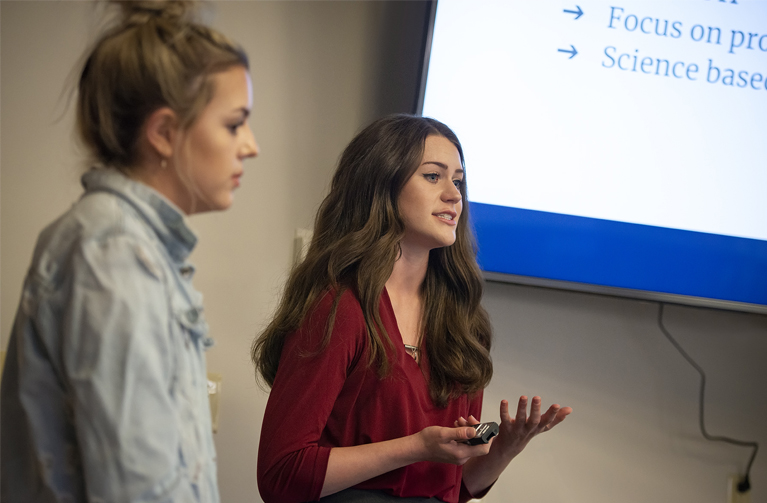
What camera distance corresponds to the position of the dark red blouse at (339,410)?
1.29m

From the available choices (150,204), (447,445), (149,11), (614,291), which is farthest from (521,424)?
(149,11)

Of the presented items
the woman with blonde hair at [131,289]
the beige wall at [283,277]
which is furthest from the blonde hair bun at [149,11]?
the beige wall at [283,277]

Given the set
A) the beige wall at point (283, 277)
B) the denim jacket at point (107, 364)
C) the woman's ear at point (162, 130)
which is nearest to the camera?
the denim jacket at point (107, 364)

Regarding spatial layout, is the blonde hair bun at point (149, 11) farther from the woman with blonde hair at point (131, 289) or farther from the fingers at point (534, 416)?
the fingers at point (534, 416)

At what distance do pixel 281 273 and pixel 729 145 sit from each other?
1.53 m

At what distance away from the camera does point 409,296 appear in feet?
5.35

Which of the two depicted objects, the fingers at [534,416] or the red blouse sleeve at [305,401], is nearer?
the red blouse sleeve at [305,401]

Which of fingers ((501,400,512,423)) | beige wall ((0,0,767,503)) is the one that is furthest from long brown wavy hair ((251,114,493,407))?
beige wall ((0,0,767,503))

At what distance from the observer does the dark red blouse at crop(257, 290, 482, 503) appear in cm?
129

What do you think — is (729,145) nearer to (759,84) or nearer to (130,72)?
(759,84)

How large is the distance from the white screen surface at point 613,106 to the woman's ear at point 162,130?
4.51ft

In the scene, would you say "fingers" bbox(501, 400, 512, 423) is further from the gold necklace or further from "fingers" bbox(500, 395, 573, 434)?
the gold necklace

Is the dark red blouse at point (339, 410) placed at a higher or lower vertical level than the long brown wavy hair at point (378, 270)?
lower

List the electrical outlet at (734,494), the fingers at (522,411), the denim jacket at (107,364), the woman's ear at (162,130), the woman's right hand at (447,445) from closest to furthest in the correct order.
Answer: the denim jacket at (107,364)
the woman's ear at (162,130)
the woman's right hand at (447,445)
the fingers at (522,411)
the electrical outlet at (734,494)
